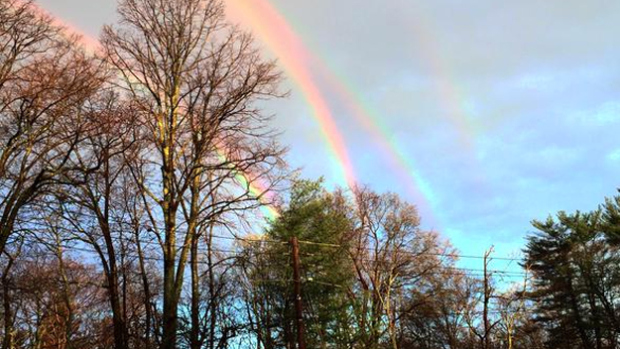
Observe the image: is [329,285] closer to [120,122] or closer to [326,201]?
[326,201]

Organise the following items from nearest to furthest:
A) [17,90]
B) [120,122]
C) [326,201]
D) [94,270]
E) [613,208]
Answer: [17,90] < [120,122] < [94,270] < [326,201] < [613,208]

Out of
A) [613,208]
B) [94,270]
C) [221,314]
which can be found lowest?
[221,314]

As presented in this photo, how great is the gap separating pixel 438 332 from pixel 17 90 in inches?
1562

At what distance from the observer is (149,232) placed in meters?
21.4

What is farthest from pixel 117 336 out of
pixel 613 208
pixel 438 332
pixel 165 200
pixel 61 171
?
pixel 613 208

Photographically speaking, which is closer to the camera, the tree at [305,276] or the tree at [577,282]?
the tree at [305,276]

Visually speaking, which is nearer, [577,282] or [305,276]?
[305,276]

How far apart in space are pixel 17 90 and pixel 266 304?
1893 centimetres

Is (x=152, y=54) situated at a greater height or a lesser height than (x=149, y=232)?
greater

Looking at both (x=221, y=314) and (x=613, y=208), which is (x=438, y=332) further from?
(x=221, y=314)

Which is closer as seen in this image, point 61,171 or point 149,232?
point 61,171

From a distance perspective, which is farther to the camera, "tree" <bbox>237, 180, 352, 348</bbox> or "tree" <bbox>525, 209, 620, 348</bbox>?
"tree" <bbox>525, 209, 620, 348</bbox>

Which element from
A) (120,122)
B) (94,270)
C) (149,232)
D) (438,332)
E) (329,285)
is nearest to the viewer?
(120,122)

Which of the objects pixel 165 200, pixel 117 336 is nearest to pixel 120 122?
pixel 165 200
